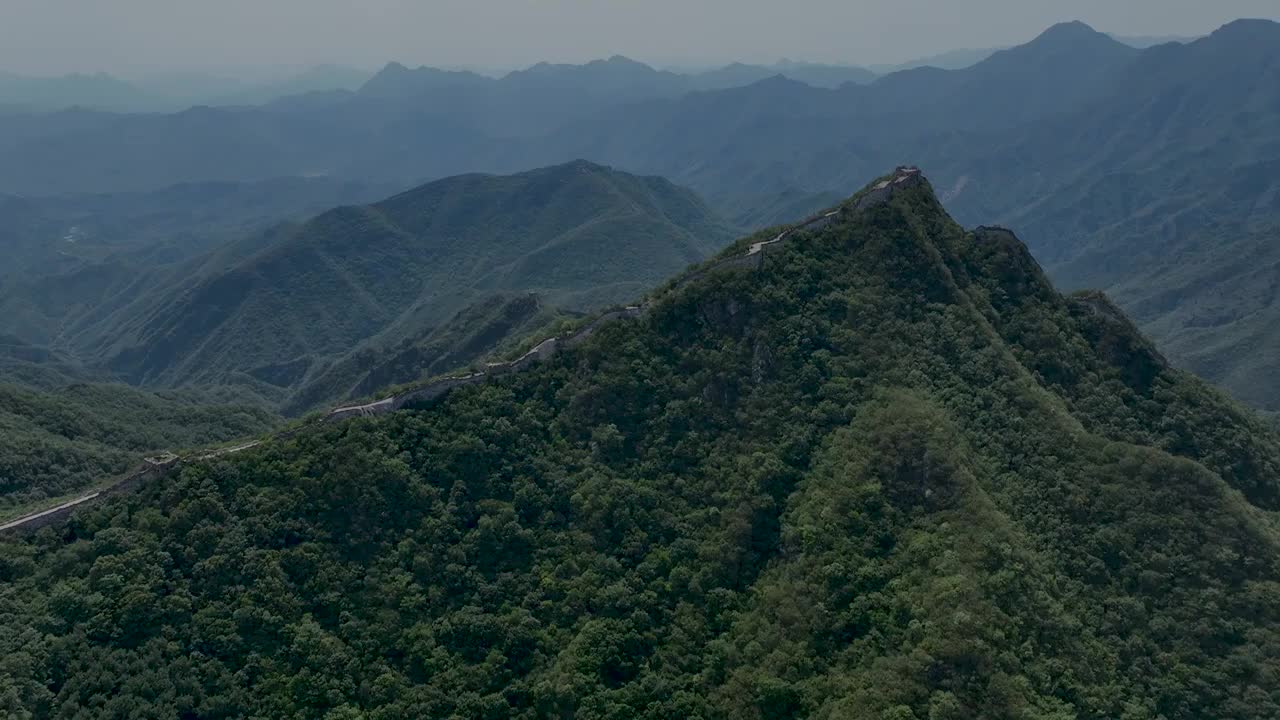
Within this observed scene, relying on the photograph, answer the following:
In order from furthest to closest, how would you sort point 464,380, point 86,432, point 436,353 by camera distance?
point 436,353
point 86,432
point 464,380

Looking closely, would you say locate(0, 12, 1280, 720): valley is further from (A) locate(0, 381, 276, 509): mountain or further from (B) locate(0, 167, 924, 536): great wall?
(A) locate(0, 381, 276, 509): mountain

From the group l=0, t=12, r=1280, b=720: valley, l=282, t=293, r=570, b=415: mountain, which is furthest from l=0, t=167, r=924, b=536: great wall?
l=282, t=293, r=570, b=415: mountain

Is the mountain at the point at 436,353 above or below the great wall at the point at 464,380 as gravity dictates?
below

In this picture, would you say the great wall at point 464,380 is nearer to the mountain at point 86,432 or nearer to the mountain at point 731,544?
the mountain at point 731,544

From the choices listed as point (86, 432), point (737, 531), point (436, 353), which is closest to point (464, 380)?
point (737, 531)

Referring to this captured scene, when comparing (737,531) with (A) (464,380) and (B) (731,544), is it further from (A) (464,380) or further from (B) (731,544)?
(A) (464,380)

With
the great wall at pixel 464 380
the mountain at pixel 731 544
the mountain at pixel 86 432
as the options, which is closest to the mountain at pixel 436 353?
the mountain at pixel 86 432

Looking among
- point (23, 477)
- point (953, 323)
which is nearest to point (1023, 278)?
point (953, 323)
